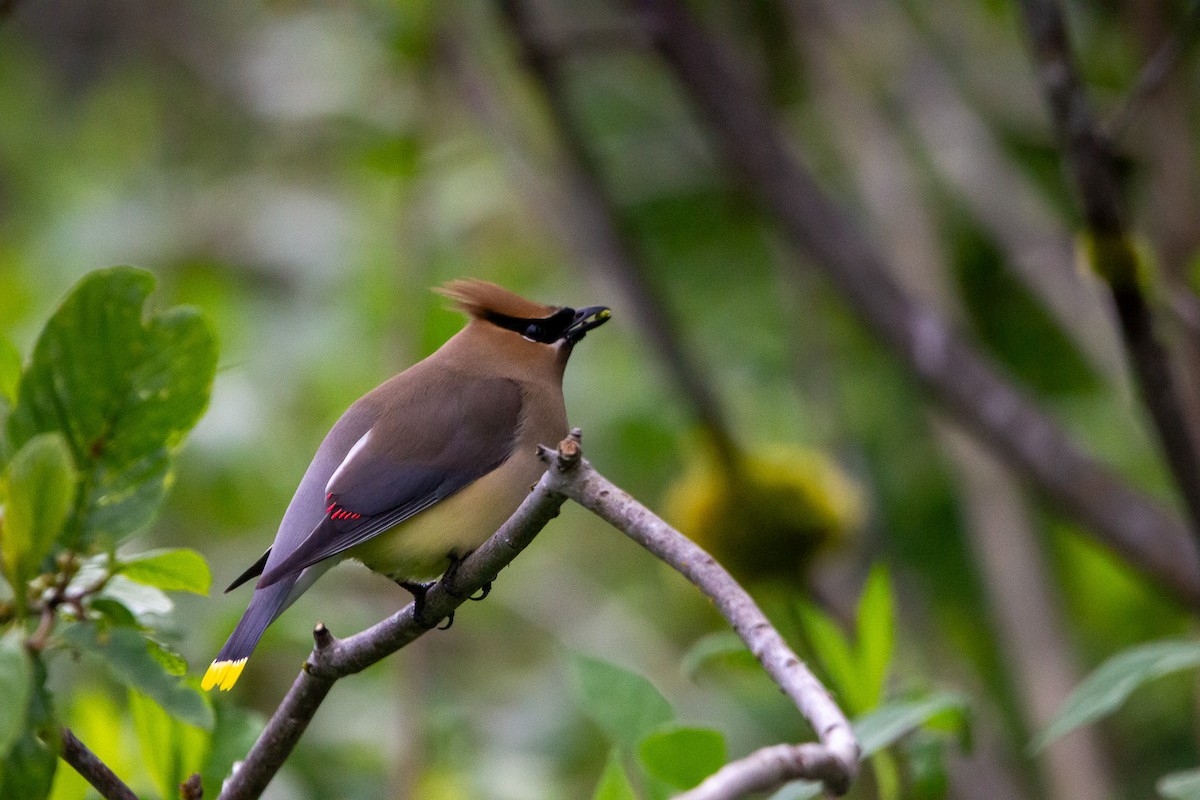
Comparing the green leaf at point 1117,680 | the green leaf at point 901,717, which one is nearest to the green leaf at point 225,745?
the green leaf at point 901,717

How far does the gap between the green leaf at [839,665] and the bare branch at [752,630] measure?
773 millimetres

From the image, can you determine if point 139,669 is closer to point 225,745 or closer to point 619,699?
point 225,745

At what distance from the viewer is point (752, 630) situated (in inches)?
54.4

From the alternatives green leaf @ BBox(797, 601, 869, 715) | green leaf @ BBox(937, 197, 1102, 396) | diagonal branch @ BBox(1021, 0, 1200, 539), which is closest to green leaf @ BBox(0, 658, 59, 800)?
green leaf @ BBox(797, 601, 869, 715)

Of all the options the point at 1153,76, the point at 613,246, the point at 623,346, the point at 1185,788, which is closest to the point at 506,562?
the point at 1185,788

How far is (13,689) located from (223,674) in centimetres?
70

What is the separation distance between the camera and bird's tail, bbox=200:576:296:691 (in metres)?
1.87

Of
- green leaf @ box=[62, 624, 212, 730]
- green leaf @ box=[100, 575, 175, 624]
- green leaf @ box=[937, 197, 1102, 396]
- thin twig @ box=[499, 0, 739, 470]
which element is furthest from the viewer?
green leaf @ box=[937, 197, 1102, 396]

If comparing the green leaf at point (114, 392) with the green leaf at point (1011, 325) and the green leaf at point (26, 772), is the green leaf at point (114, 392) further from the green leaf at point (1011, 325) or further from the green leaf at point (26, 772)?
the green leaf at point (1011, 325)

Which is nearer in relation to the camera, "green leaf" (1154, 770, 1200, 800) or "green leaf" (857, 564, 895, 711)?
"green leaf" (1154, 770, 1200, 800)

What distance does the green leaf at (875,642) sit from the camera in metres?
2.16

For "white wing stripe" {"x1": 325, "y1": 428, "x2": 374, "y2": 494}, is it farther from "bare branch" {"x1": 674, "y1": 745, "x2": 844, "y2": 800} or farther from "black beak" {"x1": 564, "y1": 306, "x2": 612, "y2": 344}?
"bare branch" {"x1": 674, "y1": 745, "x2": 844, "y2": 800}

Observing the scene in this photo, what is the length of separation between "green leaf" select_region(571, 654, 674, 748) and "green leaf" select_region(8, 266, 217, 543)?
0.61 meters

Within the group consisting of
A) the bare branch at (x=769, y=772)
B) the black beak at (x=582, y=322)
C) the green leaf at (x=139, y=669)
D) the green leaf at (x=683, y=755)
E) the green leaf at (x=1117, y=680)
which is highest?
the black beak at (x=582, y=322)
